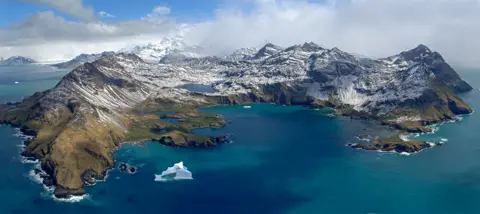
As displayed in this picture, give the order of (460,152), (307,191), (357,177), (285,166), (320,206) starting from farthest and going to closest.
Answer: (460,152), (285,166), (357,177), (307,191), (320,206)

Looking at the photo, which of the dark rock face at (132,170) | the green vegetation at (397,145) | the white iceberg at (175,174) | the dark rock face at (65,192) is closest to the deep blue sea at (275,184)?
the dark rock face at (132,170)

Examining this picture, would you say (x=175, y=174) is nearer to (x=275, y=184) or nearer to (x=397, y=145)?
(x=275, y=184)

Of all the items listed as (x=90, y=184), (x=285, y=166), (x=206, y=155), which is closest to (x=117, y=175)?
(x=90, y=184)

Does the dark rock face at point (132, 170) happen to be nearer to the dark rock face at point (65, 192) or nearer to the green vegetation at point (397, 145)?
the dark rock face at point (65, 192)

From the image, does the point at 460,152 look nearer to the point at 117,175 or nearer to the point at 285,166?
the point at 285,166

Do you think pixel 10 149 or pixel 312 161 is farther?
pixel 10 149

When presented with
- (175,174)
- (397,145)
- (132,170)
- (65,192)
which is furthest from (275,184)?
(397,145)
